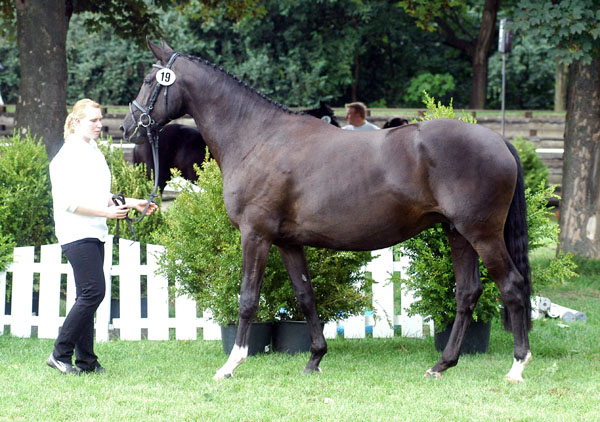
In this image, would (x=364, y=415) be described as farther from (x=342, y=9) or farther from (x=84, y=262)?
(x=342, y=9)

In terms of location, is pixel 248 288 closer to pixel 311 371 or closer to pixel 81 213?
pixel 311 371

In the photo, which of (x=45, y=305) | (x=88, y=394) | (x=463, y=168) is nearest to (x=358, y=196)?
(x=463, y=168)

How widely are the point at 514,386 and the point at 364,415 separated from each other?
1.23 meters

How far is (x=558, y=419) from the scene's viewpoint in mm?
4289

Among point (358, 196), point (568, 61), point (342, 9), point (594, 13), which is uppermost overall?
point (342, 9)

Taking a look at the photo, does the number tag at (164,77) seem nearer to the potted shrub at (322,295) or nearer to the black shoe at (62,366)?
the potted shrub at (322,295)

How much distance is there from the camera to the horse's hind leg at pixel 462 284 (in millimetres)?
5508

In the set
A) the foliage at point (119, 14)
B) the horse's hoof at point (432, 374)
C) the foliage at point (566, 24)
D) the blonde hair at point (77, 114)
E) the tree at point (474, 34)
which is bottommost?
the horse's hoof at point (432, 374)

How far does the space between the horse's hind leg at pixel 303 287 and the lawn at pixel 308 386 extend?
0.14 meters

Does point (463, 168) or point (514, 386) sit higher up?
point (463, 168)

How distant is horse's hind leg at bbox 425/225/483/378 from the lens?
18.1 ft

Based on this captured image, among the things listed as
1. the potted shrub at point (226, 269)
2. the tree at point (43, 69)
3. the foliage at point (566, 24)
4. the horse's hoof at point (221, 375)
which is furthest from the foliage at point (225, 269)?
the foliage at point (566, 24)

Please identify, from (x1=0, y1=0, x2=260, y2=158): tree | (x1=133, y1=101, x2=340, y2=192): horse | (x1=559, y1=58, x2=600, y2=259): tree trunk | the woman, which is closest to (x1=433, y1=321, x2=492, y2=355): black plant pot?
the woman

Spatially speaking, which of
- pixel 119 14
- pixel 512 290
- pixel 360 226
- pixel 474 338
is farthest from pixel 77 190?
pixel 119 14
